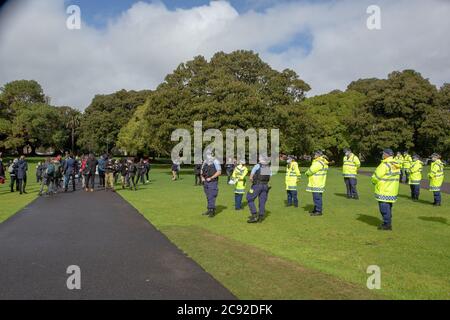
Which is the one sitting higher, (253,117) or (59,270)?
(253,117)

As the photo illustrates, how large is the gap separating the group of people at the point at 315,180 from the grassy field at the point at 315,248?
0.49 m

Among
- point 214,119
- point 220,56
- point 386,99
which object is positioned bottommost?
point 214,119

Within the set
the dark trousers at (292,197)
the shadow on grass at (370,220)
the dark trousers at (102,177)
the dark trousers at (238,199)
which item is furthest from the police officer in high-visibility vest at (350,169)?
the dark trousers at (102,177)

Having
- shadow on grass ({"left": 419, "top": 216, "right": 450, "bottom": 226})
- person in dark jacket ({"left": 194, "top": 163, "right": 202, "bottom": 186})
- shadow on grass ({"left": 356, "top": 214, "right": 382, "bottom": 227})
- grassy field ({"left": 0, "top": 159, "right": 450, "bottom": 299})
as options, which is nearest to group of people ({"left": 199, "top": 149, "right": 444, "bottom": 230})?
grassy field ({"left": 0, "top": 159, "right": 450, "bottom": 299})

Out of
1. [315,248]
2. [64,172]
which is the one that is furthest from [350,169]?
[64,172]

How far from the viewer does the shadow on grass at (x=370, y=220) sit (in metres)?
11.1

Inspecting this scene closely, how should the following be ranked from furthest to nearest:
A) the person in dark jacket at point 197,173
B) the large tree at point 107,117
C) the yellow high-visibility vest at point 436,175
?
the large tree at point 107,117, the person in dark jacket at point 197,173, the yellow high-visibility vest at point 436,175

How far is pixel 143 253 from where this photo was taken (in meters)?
7.66

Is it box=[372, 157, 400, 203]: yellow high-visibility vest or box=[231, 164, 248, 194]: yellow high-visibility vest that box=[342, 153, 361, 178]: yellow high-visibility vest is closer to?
box=[231, 164, 248, 194]: yellow high-visibility vest

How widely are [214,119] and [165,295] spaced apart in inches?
1111

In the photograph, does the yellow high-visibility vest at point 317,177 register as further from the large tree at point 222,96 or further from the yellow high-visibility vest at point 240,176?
the large tree at point 222,96

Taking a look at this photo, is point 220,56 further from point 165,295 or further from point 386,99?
point 165,295

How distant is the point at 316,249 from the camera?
26.7 feet

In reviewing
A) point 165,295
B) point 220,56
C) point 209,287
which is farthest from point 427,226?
point 220,56
